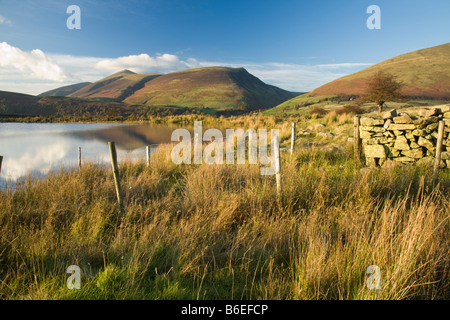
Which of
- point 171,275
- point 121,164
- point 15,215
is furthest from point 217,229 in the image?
point 121,164

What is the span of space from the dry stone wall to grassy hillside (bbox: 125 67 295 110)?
57.4 metres

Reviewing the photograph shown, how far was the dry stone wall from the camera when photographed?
24.6 feet

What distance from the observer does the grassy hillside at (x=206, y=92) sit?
254 feet

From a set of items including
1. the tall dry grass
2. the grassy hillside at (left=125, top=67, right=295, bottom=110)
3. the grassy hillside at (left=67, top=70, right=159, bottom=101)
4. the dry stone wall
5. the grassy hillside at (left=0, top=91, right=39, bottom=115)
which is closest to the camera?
the tall dry grass

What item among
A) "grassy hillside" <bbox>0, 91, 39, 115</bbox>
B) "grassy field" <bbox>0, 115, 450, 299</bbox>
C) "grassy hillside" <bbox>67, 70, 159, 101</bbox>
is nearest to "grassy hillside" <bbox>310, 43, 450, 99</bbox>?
"grassy field" <bbox>0, 115, 450, 299</bbox>

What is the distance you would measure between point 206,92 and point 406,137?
86.8m

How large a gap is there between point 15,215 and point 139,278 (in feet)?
10.6

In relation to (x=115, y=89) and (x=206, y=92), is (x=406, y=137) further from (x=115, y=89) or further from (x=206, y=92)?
(x=115, y=89)

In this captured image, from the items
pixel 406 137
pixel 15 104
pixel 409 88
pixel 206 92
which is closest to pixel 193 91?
pixel 206 92

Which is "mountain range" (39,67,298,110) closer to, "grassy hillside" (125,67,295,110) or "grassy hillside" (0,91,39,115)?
"grassy hillside" (125,67,295,110)

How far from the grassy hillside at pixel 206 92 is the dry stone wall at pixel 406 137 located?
5739 centimetres

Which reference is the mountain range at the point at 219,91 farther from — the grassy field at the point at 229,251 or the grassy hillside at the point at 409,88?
the grassy field at the point at 229,251

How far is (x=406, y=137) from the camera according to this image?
25.5 ft
